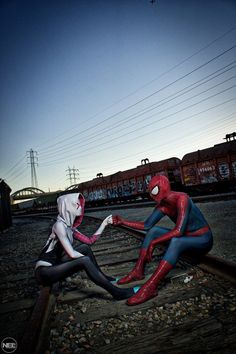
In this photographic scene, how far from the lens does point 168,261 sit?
244 centimetres

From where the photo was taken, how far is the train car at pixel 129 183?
65.2 feet

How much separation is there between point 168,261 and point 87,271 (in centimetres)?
91

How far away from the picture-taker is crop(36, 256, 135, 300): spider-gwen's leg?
2525mm

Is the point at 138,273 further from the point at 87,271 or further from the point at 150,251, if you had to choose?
the point at 87,271

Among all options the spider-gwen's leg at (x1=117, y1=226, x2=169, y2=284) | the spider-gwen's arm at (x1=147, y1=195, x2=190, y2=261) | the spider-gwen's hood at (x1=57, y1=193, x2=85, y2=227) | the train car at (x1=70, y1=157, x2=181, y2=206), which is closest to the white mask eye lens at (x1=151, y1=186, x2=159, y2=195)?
the spider-gwen's arm at (x1=147, y1=195, x2=190, y2=261)

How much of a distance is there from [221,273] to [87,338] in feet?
5.68

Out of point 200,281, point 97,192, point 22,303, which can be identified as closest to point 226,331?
point 200,281

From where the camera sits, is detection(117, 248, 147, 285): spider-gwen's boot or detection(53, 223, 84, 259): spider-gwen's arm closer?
detection(53, 223, 84, 259): spider-gwen's arm

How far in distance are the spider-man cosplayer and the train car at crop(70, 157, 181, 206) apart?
16.5m

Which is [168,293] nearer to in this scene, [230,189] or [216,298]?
[216,298]

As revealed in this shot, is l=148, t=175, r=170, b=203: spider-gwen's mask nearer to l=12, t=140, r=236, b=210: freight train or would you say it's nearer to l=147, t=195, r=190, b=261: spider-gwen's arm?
l=147, t=195, r=190, b=261: spider-gwen's arm

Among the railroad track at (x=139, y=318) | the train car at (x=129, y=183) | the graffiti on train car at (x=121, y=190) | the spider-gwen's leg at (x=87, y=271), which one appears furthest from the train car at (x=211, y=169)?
the spider-gwen's leg at (x=87, y=271)

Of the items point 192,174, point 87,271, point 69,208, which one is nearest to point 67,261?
point 87,271

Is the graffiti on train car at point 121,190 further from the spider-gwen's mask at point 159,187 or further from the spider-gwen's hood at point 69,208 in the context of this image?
the spider-gwen's hood at point 69,208
